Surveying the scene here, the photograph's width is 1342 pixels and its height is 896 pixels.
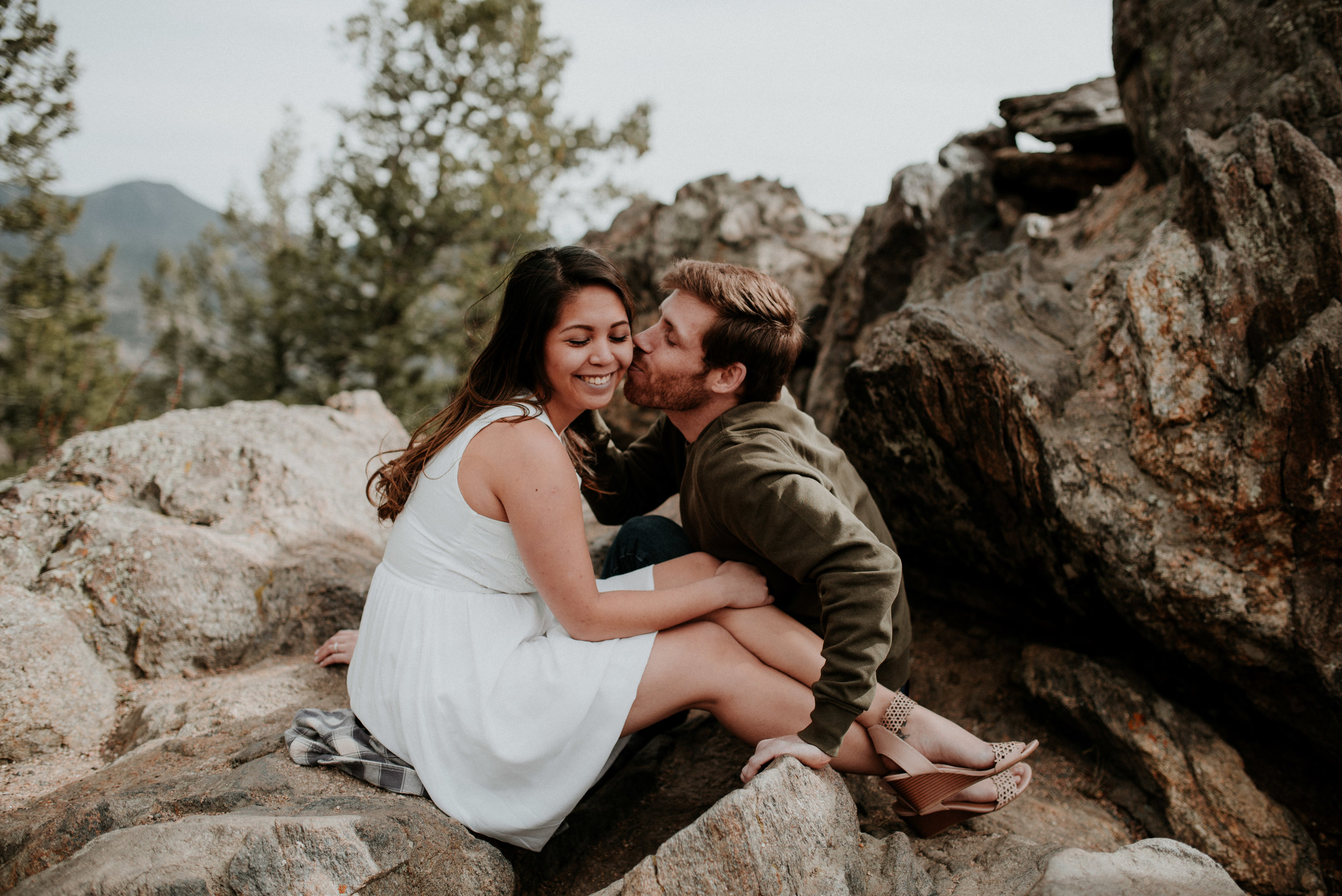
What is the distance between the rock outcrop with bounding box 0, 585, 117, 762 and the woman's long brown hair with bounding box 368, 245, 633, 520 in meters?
1.62

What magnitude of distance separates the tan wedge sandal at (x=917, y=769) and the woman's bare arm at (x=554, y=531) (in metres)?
0.76

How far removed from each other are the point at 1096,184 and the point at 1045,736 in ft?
16.8

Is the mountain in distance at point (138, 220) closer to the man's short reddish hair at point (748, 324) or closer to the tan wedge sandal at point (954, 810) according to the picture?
the man's short reddish hair at point (748, 324)

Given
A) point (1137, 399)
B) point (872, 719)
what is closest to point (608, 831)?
point (872, 719)

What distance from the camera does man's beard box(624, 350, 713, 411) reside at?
3.01 metres

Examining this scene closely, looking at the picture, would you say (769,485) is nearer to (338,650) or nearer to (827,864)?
(827,864)

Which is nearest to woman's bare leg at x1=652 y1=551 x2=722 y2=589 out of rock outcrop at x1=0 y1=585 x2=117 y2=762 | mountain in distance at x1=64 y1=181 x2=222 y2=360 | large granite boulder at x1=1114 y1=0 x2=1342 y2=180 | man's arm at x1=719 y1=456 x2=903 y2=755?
man's arm at x1=719 y1=456 x2=903 y2=755

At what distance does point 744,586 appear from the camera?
2709mm

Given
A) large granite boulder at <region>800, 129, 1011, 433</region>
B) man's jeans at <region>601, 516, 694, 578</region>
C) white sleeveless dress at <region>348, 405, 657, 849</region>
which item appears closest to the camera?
white sleeveless dress at <region>348, 405, 657, 849</region>

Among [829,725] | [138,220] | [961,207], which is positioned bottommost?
[829,725]

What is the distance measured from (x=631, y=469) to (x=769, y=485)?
1357 millimetres

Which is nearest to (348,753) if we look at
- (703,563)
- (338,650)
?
(338,650)

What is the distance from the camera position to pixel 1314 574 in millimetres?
2676

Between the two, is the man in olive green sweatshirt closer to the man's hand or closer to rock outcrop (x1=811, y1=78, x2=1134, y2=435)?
the man's hand
